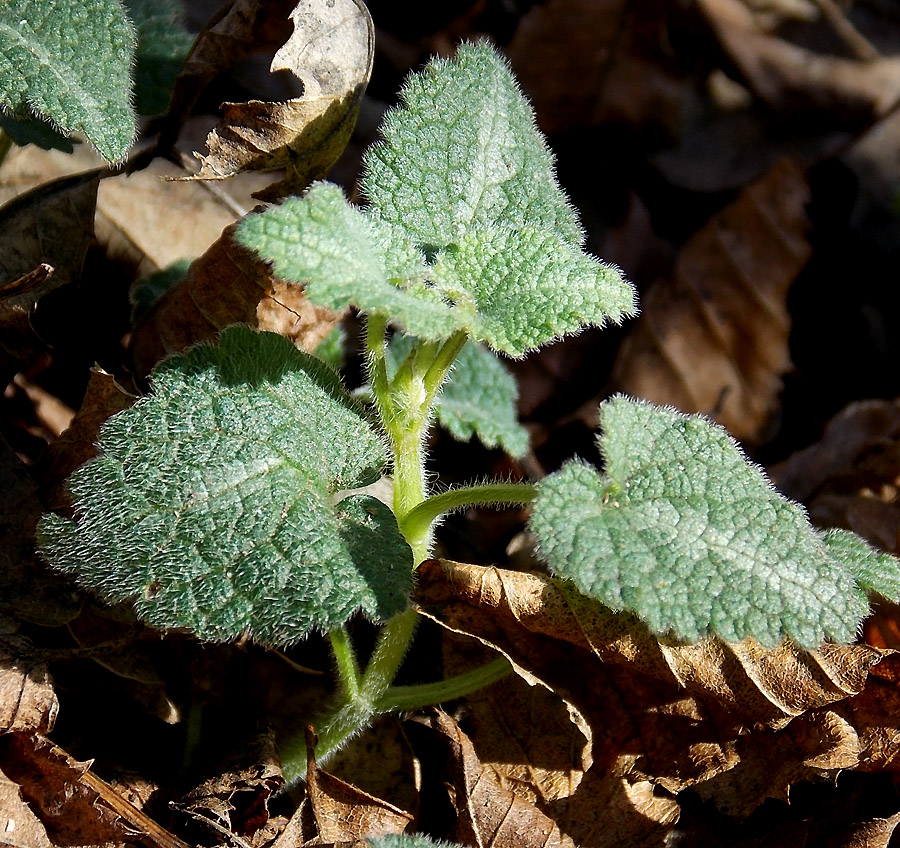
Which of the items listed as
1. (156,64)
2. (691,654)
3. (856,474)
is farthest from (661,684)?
(156,64)

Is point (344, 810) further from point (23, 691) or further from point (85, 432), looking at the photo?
point (85, 432)

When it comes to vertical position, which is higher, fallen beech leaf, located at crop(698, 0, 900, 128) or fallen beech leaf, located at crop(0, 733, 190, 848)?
fallen beech leaf, located at crop(698, 0, 900, 128)

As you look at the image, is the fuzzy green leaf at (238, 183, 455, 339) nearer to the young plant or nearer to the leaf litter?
the young plant

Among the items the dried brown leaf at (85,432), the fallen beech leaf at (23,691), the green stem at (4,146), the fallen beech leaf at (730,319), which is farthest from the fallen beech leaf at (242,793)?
the fallen beech leaf at (730,319)

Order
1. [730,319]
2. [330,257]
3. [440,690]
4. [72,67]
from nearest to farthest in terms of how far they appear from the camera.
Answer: [330,257]
[72,67]
[440,690]
[730,319]

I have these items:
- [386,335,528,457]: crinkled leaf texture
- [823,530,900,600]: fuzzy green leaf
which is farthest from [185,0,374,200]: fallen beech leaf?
[823,530,900,600]: fuzzy green leaf

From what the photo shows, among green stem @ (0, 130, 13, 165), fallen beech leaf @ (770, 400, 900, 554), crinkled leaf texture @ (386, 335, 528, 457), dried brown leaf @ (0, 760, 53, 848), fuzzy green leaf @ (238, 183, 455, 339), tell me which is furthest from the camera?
fallen beech leaf @ (770, 400, 900, 554)

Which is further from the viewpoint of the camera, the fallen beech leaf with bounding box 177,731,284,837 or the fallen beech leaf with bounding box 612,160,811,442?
the fallen beech leaf with bounding box 612,160,811,442
